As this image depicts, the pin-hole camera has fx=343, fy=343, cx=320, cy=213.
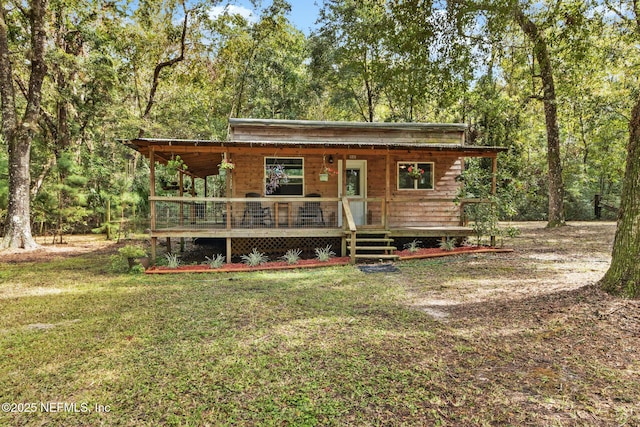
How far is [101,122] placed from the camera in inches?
648

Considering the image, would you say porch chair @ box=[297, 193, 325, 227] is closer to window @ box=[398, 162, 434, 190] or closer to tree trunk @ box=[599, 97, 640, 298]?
window @ box=[398, 162, 434, 190]

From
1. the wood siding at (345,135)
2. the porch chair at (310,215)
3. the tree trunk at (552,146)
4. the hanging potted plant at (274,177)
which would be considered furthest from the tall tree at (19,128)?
the tree trunk at (552,146)

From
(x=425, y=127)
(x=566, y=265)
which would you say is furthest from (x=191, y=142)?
(x=566, y=265)

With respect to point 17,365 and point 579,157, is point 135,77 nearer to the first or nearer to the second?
point 17,365

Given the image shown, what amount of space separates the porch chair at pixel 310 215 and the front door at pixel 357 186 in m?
1.35

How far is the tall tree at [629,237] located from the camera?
165 inches

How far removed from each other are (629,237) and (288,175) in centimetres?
838

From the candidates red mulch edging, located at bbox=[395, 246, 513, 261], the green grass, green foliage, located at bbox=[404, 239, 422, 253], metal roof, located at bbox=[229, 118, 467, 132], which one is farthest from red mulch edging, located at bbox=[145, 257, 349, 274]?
metal roof, located at bbox=[229, 118, 467, 132]

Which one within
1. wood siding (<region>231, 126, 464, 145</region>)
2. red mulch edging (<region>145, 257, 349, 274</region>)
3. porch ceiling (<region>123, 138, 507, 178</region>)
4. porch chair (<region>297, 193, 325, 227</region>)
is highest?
wood siding (<region>231, 126, 464, 145</region>)

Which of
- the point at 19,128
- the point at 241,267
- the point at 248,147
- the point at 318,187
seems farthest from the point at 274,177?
the point at 19,128

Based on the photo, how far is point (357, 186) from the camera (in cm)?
1162

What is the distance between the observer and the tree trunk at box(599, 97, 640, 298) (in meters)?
4.20

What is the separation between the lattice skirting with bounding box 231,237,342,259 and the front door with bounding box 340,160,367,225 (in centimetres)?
140

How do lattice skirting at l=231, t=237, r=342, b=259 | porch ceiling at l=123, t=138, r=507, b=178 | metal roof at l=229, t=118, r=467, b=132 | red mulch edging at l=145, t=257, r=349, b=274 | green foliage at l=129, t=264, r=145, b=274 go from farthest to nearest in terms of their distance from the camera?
metal roof at l=229, t=118, r=467, b=132 → lattice skirting at l=231, t=237, r=342, b=259 → porch ceiling at l=123, t=138, r=507, b=178 → red mulch edging at l=145, t=257, r=349, b=274 → green foliage at l=129, t=264, r=145, b=274
